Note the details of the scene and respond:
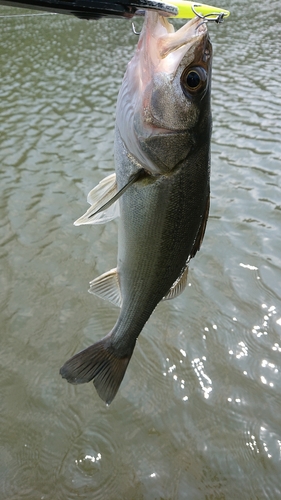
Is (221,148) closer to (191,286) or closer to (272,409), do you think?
(191,286)

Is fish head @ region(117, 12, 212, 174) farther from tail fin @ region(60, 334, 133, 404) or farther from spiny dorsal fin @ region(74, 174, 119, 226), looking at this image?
tail fin @ region(60, 334, 133, 404)

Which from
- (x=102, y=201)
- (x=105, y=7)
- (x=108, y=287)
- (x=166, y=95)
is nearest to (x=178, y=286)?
(x=108, y=287)

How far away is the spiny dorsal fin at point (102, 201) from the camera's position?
6.08 ft

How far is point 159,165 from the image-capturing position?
1.69 metres

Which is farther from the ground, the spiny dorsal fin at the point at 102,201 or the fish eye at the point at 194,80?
the fish eye at the point at 194,80

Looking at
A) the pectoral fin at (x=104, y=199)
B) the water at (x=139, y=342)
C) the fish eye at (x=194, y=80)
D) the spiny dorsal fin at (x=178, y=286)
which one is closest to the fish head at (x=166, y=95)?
the fish eye at (x=194, y=80)

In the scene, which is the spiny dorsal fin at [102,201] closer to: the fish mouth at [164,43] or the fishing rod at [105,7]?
the fish mouth at [164,43]

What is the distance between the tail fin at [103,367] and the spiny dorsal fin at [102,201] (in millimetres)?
584

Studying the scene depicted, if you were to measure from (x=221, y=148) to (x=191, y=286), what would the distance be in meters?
3.08

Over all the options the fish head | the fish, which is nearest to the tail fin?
the fish

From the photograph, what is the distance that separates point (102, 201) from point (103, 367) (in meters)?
0.79

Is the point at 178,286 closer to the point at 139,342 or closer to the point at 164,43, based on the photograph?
the point at 164,43

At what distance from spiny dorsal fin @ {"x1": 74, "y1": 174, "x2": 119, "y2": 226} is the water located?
175 centimetres

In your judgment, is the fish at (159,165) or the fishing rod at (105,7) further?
the fish at (159,165)
